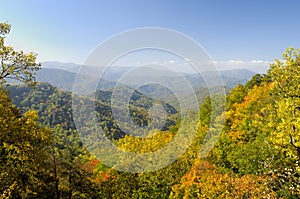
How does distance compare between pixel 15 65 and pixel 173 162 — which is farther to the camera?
pixel 173 162

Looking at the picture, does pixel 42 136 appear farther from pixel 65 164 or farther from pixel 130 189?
pixel 130 189

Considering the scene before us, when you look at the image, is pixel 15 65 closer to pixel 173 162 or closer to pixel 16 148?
pixel 16 148

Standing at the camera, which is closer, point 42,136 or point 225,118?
Result: point 42,136

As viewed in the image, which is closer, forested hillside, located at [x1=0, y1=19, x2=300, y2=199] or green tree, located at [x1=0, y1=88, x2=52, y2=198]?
green tree, located at [x1=0, y1=88, x2=52, y2=198]

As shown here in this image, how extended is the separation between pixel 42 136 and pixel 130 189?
25.1m

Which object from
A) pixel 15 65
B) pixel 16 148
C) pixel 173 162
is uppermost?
pixel 15 65

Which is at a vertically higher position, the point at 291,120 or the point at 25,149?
the point at 291,120

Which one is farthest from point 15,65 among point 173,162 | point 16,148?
point 173,162

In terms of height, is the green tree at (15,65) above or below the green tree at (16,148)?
above

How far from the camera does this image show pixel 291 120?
17.1m

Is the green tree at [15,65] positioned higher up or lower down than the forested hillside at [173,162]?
higher up

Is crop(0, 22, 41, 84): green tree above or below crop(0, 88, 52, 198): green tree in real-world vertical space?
above

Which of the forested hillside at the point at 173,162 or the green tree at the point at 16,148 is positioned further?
the forested hillside at the point at 173,162

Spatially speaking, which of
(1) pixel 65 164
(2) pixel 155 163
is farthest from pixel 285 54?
(2) pixel 155 163
